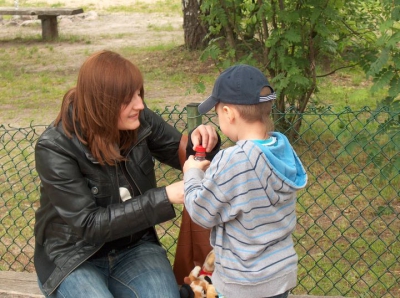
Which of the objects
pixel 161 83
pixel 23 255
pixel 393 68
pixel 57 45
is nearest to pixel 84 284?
pixel 23 255

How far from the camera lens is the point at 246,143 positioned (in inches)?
89.0

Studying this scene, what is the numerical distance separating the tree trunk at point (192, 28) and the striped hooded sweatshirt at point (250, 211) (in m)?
8.20

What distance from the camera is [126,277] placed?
279 cm

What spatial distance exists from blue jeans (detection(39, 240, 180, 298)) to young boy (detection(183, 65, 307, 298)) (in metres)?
0.40

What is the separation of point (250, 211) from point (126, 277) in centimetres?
74

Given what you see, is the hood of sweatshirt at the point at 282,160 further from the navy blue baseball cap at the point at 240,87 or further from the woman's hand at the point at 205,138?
the woman's hand at the point at 205,138

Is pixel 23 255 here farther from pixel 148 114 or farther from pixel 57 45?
pixel 57 45

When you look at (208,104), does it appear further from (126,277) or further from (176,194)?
(126,277)

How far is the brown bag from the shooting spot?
279 cm

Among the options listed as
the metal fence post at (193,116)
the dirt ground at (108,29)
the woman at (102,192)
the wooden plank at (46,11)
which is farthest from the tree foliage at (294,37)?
the wooden plank at (46,11)

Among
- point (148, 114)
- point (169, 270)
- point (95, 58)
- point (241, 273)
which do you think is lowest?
point (169, 270)

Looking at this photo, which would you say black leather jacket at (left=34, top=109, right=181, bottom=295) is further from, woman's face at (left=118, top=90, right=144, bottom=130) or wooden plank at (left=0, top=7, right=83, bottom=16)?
wooden plank at (left=0, top=7, right=83, bottom=16)

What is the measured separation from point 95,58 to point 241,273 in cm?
93

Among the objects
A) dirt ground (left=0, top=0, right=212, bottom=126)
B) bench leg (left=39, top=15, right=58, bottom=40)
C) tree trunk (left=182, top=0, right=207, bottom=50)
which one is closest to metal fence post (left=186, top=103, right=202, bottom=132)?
dirt ground (left=0, top=0, right=212, bottom=126)
